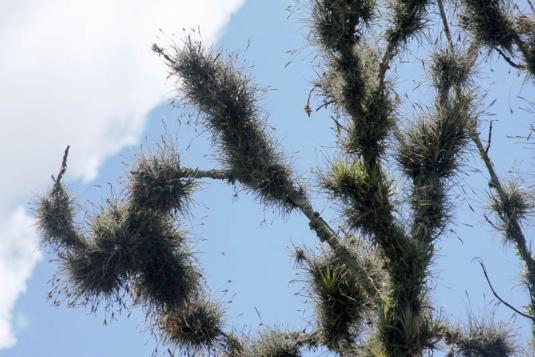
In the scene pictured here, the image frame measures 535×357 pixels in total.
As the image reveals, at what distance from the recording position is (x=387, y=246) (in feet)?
22.2

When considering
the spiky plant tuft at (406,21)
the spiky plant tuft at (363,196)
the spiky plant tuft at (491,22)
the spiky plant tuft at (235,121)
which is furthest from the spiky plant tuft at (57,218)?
the spiky plant tuft at (491,22)

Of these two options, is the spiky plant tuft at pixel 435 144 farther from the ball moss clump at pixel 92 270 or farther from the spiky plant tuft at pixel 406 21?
the ball moss clump at pixel 92 270

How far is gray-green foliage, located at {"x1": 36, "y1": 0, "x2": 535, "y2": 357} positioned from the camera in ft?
22.4

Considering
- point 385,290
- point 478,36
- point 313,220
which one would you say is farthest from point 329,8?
point 385,290

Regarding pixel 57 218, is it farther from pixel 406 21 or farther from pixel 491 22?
pixel 491 22

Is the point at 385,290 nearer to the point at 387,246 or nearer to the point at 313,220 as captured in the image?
the point at 387,246

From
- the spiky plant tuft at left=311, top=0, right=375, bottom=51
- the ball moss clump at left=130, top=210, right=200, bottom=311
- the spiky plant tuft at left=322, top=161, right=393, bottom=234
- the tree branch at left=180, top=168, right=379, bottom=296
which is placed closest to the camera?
the spiky plant tuft at left=322, top=161, right=393, bottom=234

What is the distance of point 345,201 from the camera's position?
6938mm

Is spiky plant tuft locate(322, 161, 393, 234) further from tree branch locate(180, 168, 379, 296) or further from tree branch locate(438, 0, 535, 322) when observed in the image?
tree branch locate(438, 0, 535, 322)

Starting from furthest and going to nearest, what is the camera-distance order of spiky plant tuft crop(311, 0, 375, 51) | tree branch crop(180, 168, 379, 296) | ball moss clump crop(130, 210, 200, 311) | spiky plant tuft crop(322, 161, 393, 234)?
ball moss clump crop(130, 210, 200, 311) → spiky plant tuft crop(311, 0, 375, 51) → tree branch crop(180, 168, 379, 296) → spiky plant tuft crop(322, 161, 393, 234)

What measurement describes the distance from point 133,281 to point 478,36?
428cm

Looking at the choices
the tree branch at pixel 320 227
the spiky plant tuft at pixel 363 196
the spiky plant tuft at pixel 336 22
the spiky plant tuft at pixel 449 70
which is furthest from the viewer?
the spiky plant tuft at pixel 449 70

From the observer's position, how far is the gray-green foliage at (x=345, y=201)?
6832 mm

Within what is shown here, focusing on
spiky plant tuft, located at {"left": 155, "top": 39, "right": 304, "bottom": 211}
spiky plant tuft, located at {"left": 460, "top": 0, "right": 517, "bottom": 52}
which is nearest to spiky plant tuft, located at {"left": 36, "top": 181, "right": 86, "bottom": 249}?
spiky plant tuft, located at {"left": 155, "top": 39, "right": 304, "bottom": 211}
